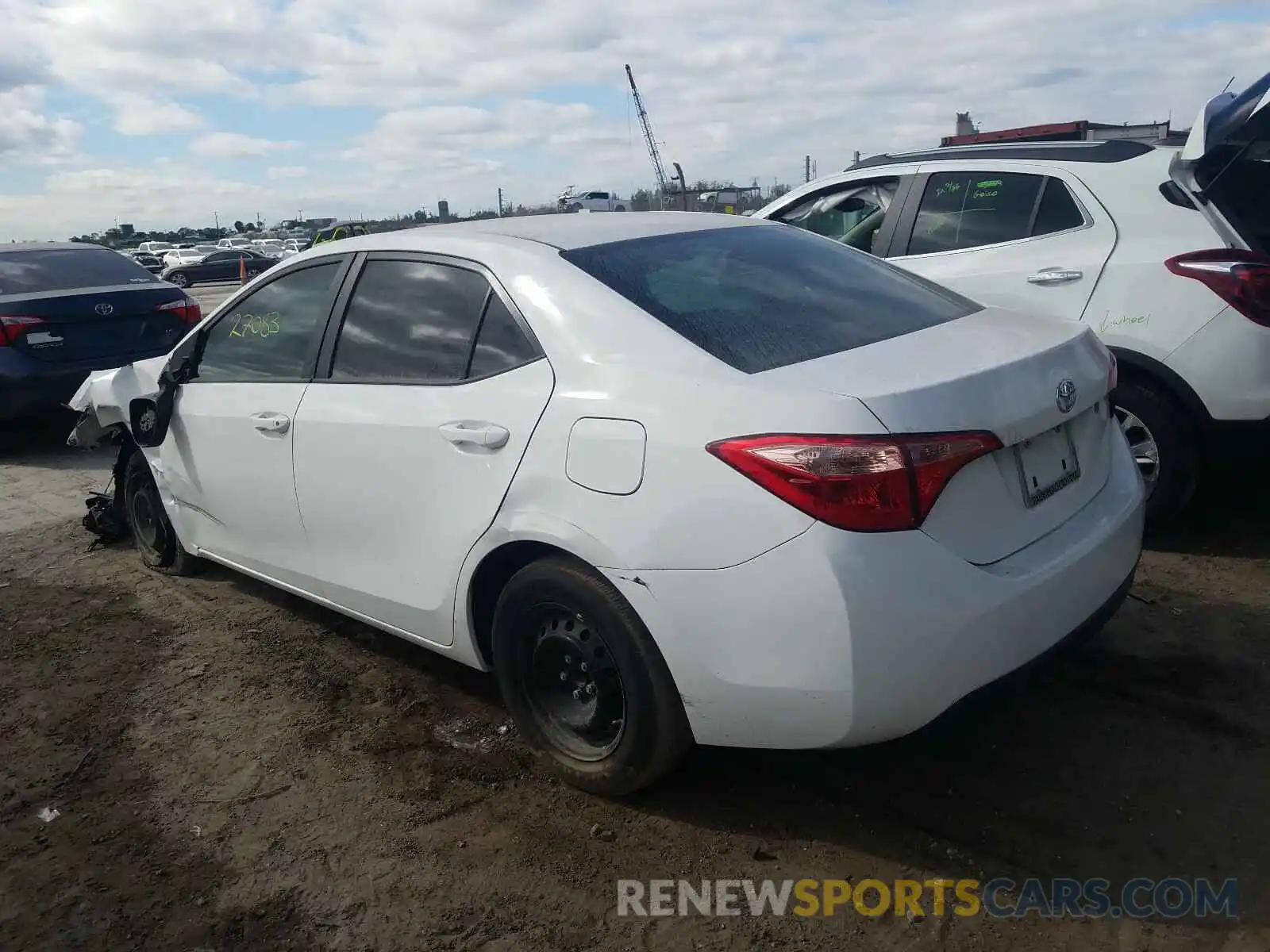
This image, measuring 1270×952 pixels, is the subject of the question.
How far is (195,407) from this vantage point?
4.32m

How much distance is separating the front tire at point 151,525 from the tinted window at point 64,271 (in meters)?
3.77

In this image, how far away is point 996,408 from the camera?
2561 millimetres

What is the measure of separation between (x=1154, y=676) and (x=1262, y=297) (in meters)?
1.79

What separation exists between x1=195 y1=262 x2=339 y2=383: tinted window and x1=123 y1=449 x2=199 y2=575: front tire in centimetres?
99

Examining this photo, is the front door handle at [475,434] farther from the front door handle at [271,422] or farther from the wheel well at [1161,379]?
the wheel well at [1161,379]

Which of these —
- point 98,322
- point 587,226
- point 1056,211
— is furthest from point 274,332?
point 98,322

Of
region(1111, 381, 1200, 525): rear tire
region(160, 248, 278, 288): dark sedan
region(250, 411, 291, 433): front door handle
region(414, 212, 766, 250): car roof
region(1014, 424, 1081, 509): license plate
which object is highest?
region(414, 212, 766, 250): car roof

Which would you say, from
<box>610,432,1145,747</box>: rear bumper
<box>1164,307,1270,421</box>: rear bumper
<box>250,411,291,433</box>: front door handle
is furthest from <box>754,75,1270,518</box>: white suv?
<box>250,411,291,433</box>: front door handle

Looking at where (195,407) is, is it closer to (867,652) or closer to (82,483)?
(867,652)

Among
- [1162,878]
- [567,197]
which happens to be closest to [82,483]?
[1162,878]

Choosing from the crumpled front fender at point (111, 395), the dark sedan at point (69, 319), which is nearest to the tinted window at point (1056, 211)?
the crumpled front fender at point (111, 395)

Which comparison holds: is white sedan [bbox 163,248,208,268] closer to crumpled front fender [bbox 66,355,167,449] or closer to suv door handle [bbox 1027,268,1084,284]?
crumpled front fender [bbox 66,355,167,449]

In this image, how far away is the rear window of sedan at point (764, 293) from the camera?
111 inches

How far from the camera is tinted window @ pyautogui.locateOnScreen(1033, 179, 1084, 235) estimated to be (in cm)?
495
